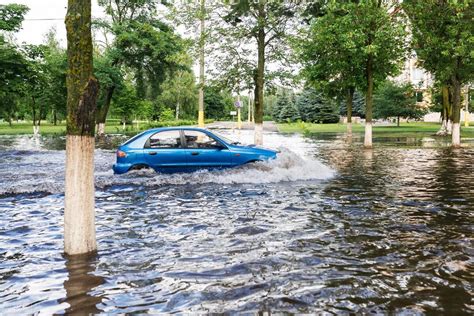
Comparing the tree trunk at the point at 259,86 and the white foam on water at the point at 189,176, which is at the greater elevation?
the tree trunk at the point at 259,86

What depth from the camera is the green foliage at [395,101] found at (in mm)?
54656

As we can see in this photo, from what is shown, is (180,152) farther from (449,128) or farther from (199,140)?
(449,128)

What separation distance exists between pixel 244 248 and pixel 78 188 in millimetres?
2331

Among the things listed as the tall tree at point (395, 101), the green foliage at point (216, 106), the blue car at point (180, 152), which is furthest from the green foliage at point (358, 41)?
the green foliage at point (216, 106)

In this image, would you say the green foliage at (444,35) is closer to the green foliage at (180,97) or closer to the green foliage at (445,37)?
the green foliage at (445,37)

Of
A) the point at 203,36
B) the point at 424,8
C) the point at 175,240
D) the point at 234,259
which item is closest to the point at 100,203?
the point at 175,240

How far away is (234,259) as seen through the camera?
5.94 metres

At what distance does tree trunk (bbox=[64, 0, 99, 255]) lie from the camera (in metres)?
5.70

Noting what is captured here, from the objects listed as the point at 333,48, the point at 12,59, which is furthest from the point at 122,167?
the point at 12,59

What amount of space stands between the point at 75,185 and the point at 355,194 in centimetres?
705

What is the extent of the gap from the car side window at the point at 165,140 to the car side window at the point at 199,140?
0.84ft

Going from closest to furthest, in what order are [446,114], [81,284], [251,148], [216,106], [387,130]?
1. [81,284]
2. [251,148]
3. [446,114]
4. [387,130]
5. [216,106]

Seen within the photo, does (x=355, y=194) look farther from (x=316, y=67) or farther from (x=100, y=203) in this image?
(x=316, y=67)

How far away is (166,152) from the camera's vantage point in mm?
13031
